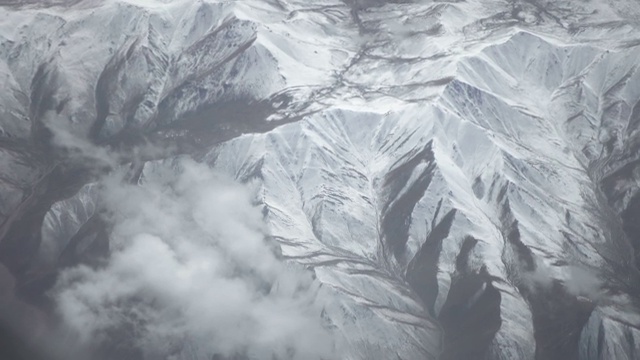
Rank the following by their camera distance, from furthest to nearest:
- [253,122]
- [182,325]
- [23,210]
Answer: [253,122]
[23,210]
[182,325]

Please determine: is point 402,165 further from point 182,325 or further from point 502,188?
point 182,325

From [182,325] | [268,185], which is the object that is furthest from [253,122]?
[182,325]

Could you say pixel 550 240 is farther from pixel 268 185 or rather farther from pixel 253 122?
pixel 253 122

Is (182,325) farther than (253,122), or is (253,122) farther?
(253,122)

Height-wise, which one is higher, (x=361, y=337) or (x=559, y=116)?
(x=559, y=116)

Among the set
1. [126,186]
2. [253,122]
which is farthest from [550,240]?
[126,186]

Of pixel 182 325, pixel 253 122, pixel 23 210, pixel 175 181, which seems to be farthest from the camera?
pixel 253 122
